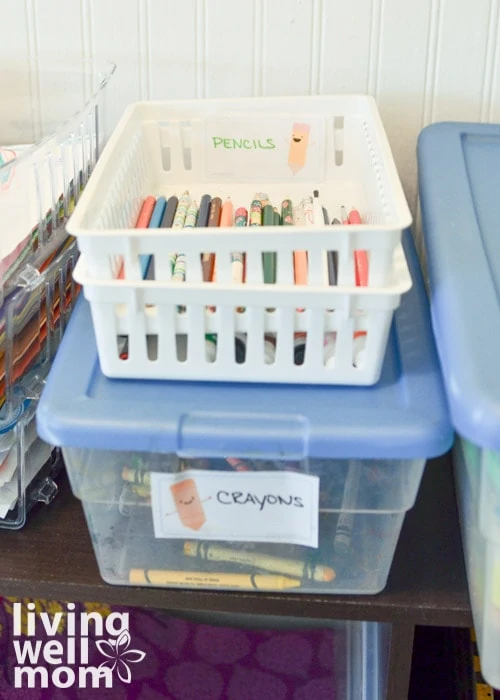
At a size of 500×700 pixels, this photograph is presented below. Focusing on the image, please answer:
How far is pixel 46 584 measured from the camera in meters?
0.66

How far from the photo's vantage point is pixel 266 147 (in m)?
0.81

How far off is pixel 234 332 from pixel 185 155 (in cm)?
33

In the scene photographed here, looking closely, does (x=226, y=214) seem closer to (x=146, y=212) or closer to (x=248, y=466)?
(x=146, y=212)

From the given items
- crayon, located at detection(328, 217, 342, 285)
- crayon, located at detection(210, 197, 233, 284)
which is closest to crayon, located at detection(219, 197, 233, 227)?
crayon, located at detection(210, 197, 233, 284)

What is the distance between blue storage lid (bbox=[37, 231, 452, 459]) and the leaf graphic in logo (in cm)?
47

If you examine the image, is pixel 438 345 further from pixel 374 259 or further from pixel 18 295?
pixel 18 295

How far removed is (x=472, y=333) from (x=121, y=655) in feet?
2.03

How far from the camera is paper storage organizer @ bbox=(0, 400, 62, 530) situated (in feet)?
2.24

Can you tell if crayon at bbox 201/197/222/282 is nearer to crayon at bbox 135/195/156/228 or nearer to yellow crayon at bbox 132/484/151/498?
crayon at bbox 135/195/156/228

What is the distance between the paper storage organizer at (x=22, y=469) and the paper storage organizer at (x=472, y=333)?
356 mm

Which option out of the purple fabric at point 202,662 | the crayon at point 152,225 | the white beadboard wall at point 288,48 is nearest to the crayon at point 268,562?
the crayon at point 152,225

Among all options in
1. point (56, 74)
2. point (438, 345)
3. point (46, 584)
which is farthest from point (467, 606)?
point (56, 74)

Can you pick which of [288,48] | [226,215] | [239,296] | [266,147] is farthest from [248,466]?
[288,48]

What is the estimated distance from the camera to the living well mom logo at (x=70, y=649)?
3.06 ft
